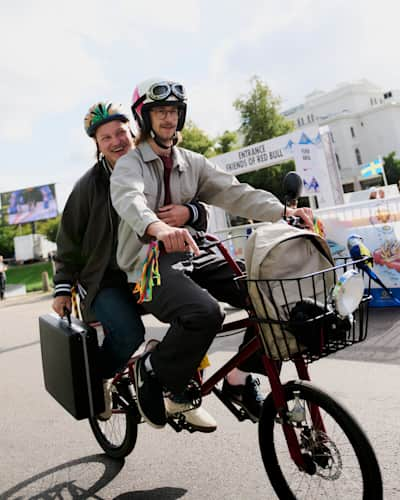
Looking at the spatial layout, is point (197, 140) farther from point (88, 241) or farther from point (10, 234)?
point (10, 234)

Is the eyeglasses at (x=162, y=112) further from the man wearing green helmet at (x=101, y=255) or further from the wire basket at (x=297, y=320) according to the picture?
the wire basket at (x=297, y=320)

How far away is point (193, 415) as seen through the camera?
9.27 feet

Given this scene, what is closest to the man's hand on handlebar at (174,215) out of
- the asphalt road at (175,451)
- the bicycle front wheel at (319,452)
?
the bicycle front wheel at (319,452)

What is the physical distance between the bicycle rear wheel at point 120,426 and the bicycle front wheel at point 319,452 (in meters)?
1.04

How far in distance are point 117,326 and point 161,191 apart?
0.81m

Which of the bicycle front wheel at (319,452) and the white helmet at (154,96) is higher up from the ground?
the white helmet at (154,96)

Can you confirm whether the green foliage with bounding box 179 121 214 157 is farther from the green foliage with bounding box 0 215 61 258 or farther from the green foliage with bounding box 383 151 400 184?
the green foliage with bounding box 0 215 61 258

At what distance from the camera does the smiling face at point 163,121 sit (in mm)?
2705

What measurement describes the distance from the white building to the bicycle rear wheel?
7441 centimetres

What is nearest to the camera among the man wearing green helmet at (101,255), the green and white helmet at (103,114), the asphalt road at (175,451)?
the asphalt road at (175,451)

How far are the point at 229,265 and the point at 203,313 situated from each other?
1.43 feet

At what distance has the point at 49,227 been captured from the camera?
244 feet

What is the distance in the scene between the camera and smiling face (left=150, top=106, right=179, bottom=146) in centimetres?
271

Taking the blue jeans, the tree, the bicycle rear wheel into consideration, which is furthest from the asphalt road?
the tree
